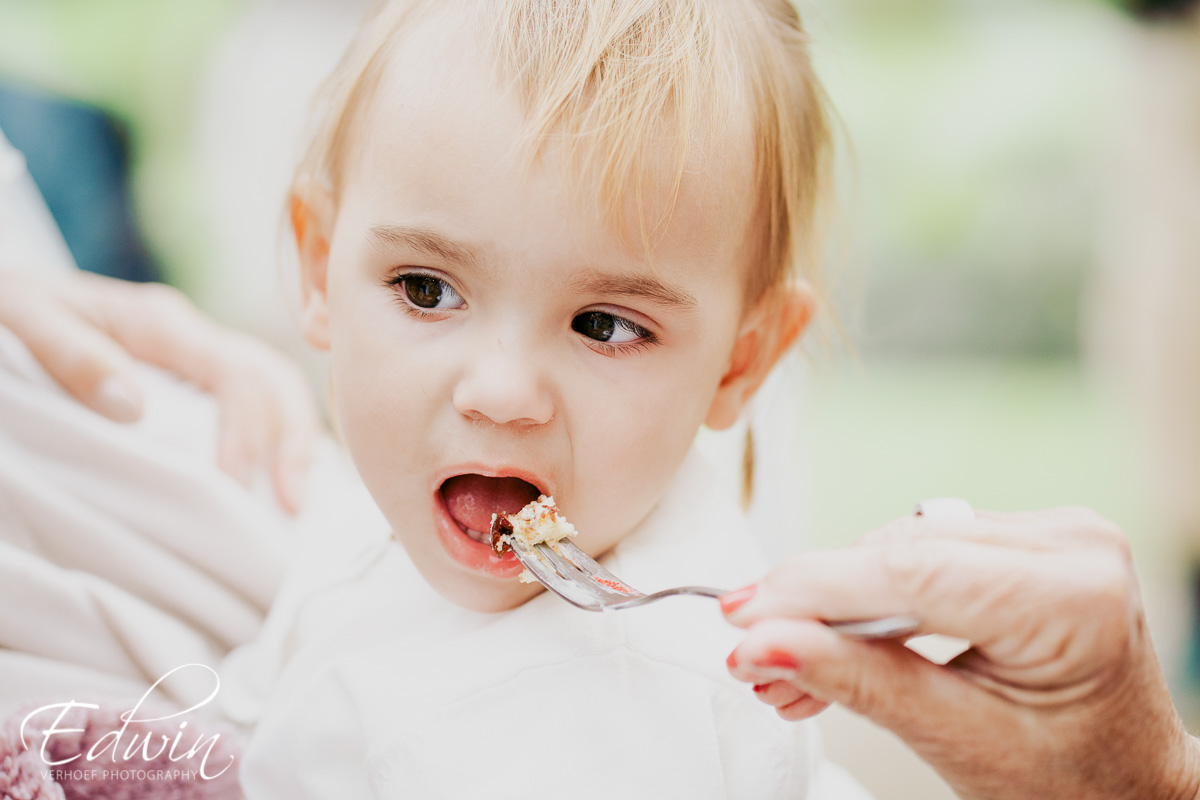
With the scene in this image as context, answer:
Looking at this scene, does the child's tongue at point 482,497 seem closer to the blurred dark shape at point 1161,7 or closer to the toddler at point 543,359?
the toddler at point 543,359

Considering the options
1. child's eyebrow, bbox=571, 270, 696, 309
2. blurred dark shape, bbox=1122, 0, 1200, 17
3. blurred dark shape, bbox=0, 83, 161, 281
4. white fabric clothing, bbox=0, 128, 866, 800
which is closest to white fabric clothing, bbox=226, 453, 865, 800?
white fabric clothing, bbox=0, 128, 866, 800

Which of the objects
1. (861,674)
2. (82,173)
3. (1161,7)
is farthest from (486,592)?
(1161,7)

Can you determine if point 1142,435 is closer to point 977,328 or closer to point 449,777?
point 977,328

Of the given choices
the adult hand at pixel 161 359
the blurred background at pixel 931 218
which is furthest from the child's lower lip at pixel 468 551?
the blurred background at pixel 931 218

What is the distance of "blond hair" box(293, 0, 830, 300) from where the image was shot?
1.76 feet

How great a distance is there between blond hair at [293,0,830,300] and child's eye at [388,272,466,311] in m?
0.12

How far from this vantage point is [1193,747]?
1.79 ft

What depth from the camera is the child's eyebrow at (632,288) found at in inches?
21.2

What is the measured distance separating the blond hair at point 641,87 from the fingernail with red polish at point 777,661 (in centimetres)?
27

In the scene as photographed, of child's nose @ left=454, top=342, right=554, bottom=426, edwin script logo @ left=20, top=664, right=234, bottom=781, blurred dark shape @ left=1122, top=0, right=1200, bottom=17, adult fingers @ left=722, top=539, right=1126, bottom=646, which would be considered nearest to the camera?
adult fingers @ left=722, top=539, right=1126, bottom=646

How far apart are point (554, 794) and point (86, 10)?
1.20 metres

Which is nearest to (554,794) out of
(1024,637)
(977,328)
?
(1024,637)

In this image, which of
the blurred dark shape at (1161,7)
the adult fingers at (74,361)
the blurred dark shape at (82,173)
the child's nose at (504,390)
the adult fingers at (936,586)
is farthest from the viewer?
the blurred dark shape at (1161,7)

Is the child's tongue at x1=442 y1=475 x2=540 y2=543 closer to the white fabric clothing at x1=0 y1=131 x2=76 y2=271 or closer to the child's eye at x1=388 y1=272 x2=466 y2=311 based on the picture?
the child's eye at x1=388 y1=272 x2=466 y2=311
